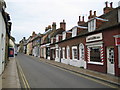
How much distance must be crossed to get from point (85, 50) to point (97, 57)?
234cm

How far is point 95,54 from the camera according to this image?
14.4m

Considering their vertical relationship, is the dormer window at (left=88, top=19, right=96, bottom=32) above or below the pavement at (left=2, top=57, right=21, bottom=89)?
above

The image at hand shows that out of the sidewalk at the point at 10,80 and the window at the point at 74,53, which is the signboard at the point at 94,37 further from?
the sidewalk at the point at 10,80

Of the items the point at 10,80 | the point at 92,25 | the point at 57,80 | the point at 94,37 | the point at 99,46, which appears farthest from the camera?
the point at 92,25

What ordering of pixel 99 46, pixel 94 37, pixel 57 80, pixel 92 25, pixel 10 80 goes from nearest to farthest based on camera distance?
pixel 10 80
pixel 57 80
pixel 99 46
pixel 94 37
pixel 92 25

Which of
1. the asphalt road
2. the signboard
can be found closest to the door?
the signboard

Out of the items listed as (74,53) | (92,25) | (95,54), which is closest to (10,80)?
(95,54)

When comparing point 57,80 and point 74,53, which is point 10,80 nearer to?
point 57,80

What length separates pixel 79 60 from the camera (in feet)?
57.1

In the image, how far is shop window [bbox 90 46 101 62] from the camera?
13906 mm

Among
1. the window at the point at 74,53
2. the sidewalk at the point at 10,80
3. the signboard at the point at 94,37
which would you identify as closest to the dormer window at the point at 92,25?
the signboard at the point at 94,37

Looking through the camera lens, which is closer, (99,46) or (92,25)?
(99,46)

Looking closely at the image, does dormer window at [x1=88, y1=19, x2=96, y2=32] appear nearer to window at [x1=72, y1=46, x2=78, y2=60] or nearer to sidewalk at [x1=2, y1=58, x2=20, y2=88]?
window at [x1=72, y1=46, x2=78, y2=60]

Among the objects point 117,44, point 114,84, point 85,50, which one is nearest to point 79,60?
point 85,50
